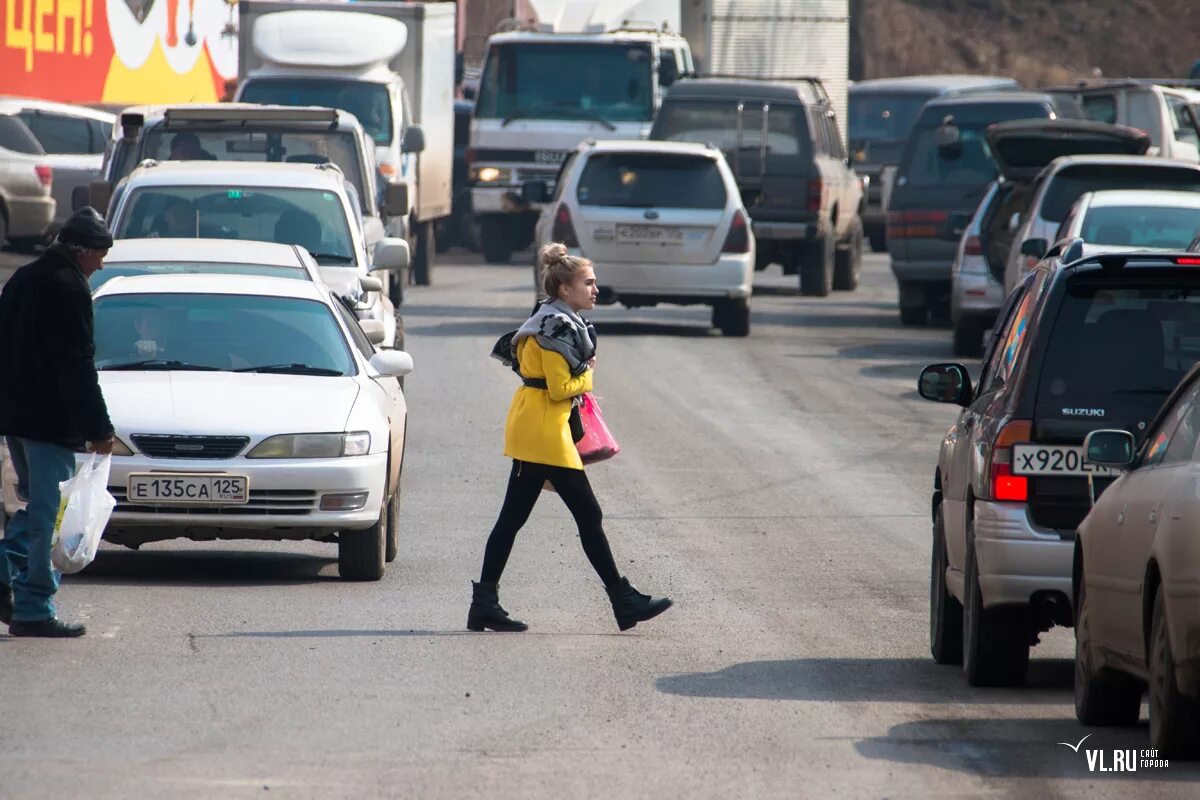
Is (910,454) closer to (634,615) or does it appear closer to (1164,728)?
(634,615)

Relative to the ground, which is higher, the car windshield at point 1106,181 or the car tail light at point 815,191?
the car windshield at point 1106,181

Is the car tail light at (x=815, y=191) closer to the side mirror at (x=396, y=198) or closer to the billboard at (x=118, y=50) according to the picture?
the side mirror at (x=396, y=198)

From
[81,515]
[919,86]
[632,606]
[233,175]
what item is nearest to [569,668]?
[632,606]

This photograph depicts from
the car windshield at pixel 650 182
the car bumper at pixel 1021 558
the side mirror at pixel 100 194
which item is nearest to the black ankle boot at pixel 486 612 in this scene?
the car bumper at pixel 1021 558

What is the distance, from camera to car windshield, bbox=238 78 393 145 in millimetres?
27359

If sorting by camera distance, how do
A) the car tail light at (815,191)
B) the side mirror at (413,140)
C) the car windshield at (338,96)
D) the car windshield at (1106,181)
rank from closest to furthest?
the car windshield at (1106,181), the side mirror at (413,140), the car windshield at (338,96), the car tail light at (815,191)

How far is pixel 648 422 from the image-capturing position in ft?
60.8

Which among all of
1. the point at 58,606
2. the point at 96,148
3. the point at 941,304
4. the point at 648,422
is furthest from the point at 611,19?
the point at 58,606

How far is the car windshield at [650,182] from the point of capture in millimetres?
24594

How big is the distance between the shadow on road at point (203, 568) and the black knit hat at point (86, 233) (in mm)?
2083

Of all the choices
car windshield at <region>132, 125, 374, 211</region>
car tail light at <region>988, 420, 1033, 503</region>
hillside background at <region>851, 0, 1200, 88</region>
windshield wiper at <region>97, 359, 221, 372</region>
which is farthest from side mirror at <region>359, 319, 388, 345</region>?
hillside background at <region>851, 0, 1200, 88</region>

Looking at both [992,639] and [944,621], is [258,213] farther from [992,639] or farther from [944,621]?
[992,639]

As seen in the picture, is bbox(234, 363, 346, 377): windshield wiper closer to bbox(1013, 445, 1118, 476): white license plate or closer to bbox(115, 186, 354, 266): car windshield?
bbox(1013, 445, 1118, 476): white license plate

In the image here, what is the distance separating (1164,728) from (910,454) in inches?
403
